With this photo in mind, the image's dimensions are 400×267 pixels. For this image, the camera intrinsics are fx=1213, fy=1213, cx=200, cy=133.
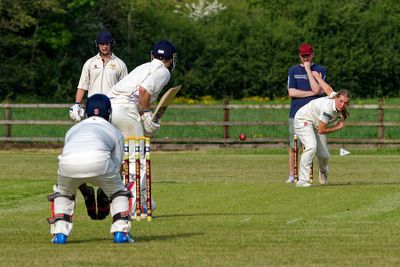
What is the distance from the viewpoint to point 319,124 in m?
18.2

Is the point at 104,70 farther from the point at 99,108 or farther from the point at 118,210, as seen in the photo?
the point at 118,210

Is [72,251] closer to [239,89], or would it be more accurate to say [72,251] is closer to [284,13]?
[239,89]

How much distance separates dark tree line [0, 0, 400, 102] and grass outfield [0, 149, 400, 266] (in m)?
32.8

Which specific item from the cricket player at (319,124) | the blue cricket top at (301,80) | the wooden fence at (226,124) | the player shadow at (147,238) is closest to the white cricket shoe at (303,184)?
the cricket player at (319,124)

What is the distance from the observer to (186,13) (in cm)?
6825

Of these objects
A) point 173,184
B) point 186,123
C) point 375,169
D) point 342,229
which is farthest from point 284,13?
point 342,229

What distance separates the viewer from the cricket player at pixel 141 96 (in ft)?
46.5

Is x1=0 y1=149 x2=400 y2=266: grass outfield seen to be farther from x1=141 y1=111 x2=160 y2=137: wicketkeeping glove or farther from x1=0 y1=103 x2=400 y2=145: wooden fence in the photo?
x1=0 y1=103 x2=400 y2=145: wooden fence

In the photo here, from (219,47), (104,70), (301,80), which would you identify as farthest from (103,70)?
(219,47)

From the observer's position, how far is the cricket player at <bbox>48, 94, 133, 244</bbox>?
11.1 meters

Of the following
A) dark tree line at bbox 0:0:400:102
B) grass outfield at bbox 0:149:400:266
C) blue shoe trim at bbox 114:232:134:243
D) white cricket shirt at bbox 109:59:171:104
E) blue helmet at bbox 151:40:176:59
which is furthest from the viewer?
dark tree line at bbox 0:0:400:102

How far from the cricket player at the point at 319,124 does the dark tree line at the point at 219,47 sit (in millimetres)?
36364

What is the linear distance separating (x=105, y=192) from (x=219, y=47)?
47209 mm

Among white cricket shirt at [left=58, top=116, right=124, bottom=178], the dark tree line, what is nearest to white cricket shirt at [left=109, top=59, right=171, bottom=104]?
white cricket shirt at [left=58, top=116, right=124, bottom=178]
